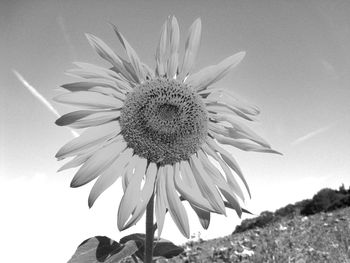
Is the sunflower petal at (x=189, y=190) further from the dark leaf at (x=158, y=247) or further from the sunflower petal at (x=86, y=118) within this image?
the sunflower petal at (x=86, y=118)

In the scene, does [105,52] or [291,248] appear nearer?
[105,52]

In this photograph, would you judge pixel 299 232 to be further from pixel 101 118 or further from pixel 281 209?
pixel 281 209

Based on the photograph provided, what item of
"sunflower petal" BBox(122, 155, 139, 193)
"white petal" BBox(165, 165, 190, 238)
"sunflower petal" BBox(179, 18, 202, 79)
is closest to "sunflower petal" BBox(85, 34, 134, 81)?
"sunflower petal" BBox(179, 18, 202, 79)

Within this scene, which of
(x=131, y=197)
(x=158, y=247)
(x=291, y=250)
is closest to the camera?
(x=131, y=197)

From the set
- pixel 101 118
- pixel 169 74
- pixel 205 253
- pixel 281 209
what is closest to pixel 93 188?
pixel 101 118

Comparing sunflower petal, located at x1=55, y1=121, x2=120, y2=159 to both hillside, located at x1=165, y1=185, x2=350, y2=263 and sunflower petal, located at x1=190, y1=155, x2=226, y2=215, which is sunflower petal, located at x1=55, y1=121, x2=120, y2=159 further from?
hillside, located at x1=165, y1=185, x2=350, y2=263

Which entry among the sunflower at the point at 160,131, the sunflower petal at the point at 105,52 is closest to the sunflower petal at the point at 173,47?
the sunflower at the point at 160,131

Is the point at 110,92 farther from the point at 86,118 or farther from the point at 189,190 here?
the point at 189,190

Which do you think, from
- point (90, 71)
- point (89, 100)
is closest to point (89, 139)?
point (89, 100)
